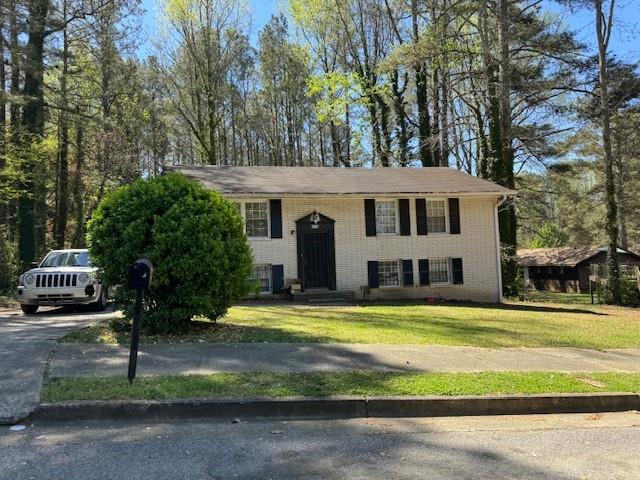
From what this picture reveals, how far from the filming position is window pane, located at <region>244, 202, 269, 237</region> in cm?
1969

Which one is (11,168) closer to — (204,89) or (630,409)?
(204,89)

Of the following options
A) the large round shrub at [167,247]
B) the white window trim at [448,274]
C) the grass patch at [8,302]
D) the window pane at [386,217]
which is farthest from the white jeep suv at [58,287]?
the white window trim at [448,274]

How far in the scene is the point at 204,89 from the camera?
3559 centimetres

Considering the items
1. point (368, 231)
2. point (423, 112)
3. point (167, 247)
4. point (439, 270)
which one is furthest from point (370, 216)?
point (423, 112)

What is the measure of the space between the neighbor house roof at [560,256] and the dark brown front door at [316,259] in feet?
99.1

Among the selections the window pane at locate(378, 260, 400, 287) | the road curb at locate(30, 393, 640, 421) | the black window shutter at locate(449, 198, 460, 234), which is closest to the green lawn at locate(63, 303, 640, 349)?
the road curb at locate(30, 393, 640, 421)

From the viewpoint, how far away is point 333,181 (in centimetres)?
2152

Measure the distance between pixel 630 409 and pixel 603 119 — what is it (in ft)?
71.0

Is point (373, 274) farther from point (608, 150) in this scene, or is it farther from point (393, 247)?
point (608, 150)

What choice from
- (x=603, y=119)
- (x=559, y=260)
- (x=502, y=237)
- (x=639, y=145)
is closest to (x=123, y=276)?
(x=502, y=237)

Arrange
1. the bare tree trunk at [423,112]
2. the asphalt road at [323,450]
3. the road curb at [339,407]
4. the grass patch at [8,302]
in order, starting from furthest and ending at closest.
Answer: the bare tree trunk at [423,112] < the grass patch at [8,302] < the road curb at [339,407] < the asphalt road at [323,450]

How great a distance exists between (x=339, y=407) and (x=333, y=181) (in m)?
16.3

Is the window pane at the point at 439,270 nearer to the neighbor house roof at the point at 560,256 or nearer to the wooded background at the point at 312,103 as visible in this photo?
the wooded background at the point at 312,103

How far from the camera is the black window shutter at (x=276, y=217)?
19.6 metres
